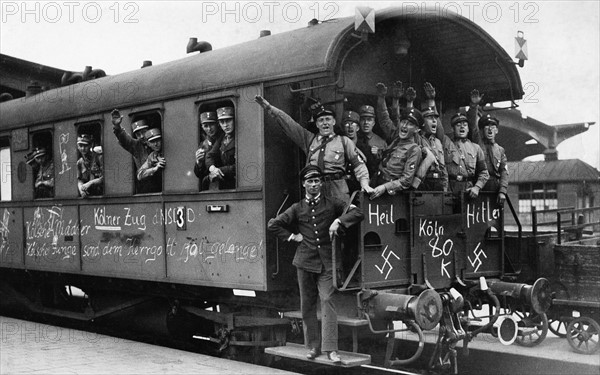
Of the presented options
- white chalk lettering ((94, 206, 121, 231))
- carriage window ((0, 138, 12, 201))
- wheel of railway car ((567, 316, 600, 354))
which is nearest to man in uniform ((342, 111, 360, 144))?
white chalk lettering ((94, 206, 121, 231))

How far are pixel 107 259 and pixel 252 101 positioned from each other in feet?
11.1

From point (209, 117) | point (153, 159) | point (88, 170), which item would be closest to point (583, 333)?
point (209, 117)

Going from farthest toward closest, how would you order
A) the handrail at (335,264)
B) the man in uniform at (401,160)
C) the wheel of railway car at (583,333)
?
the wheel of railway car at (583,333)
the man in uniform at (401,160)
the handrail at (335,264)

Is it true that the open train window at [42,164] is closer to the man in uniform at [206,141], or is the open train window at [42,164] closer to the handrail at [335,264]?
the man in uniform at [206,141]

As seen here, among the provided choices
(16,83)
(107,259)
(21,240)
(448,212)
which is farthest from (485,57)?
(16,83)

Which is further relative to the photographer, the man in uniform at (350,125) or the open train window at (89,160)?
the open train window at (89,160)

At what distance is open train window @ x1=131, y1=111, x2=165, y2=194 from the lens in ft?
30.1

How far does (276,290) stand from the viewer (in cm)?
802

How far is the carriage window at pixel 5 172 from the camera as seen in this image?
12.2 metres

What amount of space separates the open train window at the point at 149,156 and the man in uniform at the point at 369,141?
2.41 meters

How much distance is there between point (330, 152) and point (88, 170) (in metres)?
4.29

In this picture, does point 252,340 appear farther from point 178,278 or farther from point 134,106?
point 134,106

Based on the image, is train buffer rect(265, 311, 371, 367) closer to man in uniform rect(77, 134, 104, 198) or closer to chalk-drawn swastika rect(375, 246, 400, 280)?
chalk-drawn swastika rect(375, 246, 400, 280)

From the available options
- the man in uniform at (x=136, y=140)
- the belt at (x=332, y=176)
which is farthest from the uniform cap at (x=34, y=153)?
the belt at (x=332, y=176)
